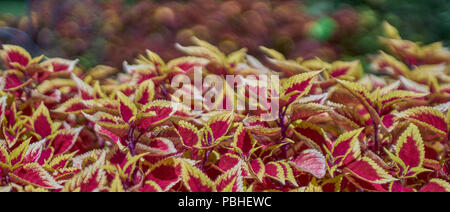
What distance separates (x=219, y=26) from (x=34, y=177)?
80.3 inches

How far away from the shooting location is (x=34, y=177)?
2.69ft

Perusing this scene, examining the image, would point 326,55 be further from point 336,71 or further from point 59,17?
point 59,17

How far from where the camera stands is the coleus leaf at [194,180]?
2.55 ft

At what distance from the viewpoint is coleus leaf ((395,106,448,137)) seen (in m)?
Result: 0.90

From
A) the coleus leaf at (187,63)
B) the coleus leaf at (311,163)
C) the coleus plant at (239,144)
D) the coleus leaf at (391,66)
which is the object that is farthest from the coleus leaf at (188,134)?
the coleus leaf at (391,66)

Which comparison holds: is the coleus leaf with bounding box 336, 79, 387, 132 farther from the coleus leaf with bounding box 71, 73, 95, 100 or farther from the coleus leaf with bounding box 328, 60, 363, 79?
the coleus leaf with bounding box 71, 73, 95, 100

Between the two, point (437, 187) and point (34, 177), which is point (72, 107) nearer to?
point (34, 177)

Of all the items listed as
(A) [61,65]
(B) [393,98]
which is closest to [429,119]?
(B) [393,98]

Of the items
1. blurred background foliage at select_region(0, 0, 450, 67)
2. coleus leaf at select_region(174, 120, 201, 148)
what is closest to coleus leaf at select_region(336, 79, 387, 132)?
coleus leaf at select_region(174, 120, 201, 148)

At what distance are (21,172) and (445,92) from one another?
3.65ft

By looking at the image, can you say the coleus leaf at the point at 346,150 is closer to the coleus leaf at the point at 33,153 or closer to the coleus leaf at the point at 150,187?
the coleus leaf at the point at 150,187

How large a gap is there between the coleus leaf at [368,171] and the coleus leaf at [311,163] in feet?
→ 0.19

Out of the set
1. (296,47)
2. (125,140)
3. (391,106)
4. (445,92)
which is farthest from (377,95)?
(296,47)
